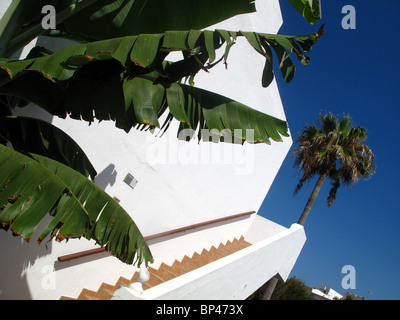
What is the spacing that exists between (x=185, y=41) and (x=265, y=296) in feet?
29.1

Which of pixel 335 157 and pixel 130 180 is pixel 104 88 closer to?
pixel 130 180

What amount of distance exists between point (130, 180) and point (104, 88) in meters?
3.40

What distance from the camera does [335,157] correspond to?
9695 mm

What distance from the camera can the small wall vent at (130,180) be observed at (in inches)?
228

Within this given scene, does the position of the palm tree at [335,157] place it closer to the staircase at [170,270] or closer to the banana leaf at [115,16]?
the staircase at [170,270]

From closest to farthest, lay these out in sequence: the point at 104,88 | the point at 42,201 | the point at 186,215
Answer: the point at 42,201
the point at 104,88
the point at 186,215

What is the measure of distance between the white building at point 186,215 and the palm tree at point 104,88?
1423 millimetres

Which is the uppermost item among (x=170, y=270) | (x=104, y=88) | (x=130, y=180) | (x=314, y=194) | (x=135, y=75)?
Answer: (x=314, y=194)

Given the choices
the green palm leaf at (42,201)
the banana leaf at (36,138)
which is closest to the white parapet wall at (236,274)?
the green palm leaf at (42,201)

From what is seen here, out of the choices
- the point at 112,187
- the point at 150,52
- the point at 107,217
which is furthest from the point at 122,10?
the point at 112,187

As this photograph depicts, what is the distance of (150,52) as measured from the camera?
2207mm

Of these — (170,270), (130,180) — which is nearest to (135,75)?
(130,180)

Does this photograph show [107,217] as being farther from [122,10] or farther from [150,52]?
[122,10]

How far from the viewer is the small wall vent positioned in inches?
228
